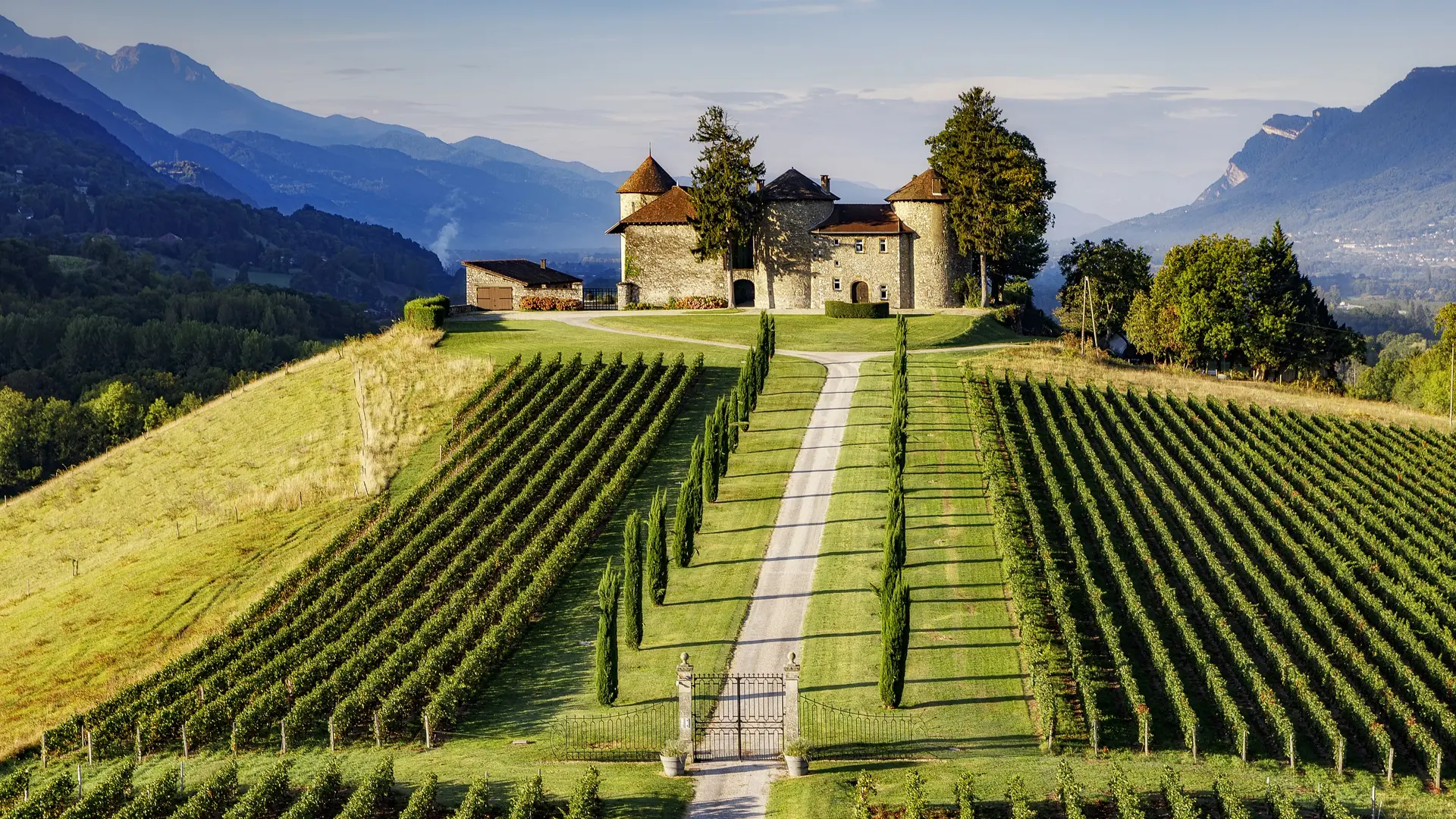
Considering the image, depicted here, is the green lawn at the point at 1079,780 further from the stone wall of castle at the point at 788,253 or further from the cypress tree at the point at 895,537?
the stone wall of castle at the point at 788,253

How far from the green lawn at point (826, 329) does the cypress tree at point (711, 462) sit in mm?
23472

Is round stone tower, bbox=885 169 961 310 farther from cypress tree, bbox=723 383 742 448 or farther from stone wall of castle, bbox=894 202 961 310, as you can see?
cypress tree, bbox=723 383 742 448

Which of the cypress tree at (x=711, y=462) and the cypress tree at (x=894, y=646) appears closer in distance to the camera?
the cypress tree at (x=894, y=646)

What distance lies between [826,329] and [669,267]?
1495 centimetres

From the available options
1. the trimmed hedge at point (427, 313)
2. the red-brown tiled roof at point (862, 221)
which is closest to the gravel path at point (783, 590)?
the red-brown tiled roof at point (862, 221)

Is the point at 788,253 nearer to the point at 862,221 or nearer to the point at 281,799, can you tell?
the point at 862,221

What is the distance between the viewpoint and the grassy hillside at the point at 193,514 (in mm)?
39594

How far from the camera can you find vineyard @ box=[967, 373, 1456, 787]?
2983 cm

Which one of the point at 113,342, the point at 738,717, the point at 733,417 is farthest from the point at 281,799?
the point at 113,342

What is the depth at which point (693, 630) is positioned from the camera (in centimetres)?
3481

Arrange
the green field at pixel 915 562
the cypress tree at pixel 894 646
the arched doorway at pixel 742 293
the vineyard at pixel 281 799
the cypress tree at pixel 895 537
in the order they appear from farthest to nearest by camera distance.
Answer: the arched doorway at pixel 742 293, the cypress tree at pixel 895 537, the cypress tree at pixel 894 646, the green field at pixel 915 562, the vineyard at pixel 281 799

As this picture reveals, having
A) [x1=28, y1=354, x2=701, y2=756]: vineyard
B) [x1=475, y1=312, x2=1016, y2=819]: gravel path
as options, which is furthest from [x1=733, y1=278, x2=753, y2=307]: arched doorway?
[x1=28, y1=354, x2=701, y2=756]: vineyard

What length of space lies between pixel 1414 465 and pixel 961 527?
26.2 meters

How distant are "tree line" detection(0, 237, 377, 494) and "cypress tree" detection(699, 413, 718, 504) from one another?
5450cm
